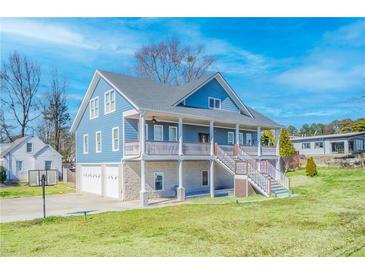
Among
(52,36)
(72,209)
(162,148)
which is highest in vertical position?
(52,36)

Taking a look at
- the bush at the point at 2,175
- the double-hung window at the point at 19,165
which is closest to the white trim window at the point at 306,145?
the double-hung window at the point at 19,165

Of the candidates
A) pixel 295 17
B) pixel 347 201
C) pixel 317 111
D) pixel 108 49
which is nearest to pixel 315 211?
pixel 347 201

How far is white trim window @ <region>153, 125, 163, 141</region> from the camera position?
1634 cm

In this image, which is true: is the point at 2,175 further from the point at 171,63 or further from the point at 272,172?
the point at 272,172

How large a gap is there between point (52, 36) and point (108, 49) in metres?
2.15

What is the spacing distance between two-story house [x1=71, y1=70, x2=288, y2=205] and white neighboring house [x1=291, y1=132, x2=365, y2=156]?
16.8 m

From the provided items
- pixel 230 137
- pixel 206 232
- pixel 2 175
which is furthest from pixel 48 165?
pixel 206 232

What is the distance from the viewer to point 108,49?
39.1 feet

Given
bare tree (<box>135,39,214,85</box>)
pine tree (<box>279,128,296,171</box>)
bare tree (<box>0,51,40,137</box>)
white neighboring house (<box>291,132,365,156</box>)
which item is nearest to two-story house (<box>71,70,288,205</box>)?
bare tree (<box>135,39,214,85</box>)

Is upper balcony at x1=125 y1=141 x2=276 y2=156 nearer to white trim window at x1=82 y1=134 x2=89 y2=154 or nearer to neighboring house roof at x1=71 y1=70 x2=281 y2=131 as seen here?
neighboring house roof at x1=71 y1=70 x2=281 y2=131

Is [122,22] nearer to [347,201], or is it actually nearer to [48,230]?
[48,230]

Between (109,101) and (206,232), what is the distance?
10885 mm

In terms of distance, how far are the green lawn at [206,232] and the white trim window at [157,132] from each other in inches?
191

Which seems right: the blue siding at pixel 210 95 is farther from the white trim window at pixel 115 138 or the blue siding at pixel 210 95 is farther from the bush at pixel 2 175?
the bush at pixel 2 175
